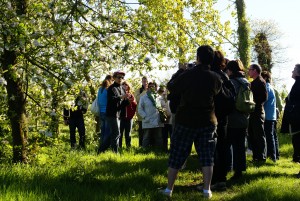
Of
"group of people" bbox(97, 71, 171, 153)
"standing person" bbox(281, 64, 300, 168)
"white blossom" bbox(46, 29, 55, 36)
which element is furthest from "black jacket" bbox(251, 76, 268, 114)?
"white blossom" bbox(46, 29, 55, 36)

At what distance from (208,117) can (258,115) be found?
319 centimetres

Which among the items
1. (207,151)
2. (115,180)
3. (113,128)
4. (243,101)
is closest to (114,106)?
(113,128)

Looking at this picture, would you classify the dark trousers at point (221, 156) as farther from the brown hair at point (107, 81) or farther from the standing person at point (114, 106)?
the brown hair at point (107, 81)

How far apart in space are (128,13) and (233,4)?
43.8 feet

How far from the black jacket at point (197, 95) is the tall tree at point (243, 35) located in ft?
46.3

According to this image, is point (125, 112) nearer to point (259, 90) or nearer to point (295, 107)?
point (259, 90)

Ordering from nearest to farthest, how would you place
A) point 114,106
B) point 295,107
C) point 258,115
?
point 295,107 < point 258,115 < point 114,106

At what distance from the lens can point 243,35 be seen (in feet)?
62.0

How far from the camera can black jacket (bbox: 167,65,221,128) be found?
5.00 meters

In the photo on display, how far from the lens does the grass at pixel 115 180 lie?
181 inches

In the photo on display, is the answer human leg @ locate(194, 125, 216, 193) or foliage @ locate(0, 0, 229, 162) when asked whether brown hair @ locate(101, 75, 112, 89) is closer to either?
foliage @ locate(0, 0, 229, 162)

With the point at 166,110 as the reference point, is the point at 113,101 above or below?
above

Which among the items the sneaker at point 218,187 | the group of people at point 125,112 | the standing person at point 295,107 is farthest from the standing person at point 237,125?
the group of people at point 125,112

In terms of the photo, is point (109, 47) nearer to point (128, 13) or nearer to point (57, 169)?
point (128, 13)
